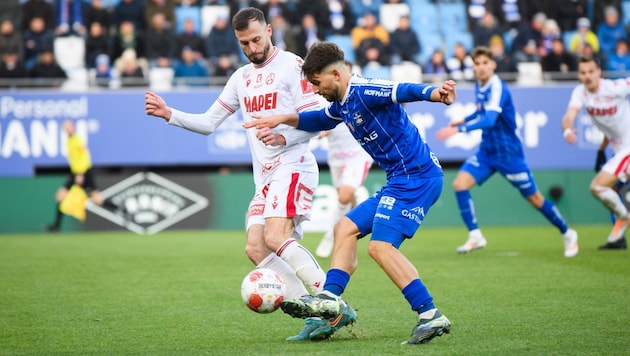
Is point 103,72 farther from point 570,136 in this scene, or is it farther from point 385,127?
point 385,127

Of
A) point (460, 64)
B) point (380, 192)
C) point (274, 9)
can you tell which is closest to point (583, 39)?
point (460, 64)

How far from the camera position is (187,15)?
904 inches

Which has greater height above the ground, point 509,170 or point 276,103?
point 276,103

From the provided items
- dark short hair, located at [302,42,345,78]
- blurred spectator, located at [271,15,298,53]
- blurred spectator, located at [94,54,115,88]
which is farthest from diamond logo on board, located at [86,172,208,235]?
dark short hair, located at [302,42,345,78]

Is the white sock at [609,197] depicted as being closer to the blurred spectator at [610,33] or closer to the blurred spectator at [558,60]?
the blurred spectator at [558,60]

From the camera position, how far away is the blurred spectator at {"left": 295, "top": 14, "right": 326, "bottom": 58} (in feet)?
70.7

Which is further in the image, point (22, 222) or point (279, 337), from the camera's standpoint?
point (22, 222)

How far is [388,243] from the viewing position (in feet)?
22.5

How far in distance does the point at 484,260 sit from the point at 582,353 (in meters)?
6.77

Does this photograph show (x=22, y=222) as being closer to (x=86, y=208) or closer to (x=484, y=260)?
(x=86, y=208)

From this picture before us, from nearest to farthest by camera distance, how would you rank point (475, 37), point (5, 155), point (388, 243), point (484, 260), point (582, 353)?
point (582, 353) → point (388, 243) → point (484, 260) → point (5, 155) → point (475, 37)

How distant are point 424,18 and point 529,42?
2.62 meters

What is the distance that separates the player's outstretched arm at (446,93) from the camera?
20.4ft

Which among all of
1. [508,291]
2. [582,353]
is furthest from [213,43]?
[582,353]
